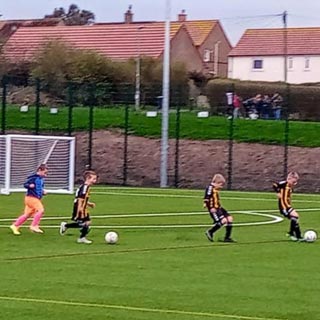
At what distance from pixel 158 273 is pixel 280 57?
84.2 metres

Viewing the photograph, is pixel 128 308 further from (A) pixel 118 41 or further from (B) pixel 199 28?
(B) pixel 199 28

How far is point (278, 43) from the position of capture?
334 feet

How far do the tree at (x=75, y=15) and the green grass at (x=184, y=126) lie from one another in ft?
234

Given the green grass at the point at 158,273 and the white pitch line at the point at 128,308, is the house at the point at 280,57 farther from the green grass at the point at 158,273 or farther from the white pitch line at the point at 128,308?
the white pitch line at the point at 128,308

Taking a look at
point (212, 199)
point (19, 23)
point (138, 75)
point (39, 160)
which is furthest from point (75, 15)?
point (212, 199)

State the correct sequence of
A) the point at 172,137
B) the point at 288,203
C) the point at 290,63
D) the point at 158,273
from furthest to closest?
the point at 290,63
the point at 172,137
the point at 288,203
the point at 158,273

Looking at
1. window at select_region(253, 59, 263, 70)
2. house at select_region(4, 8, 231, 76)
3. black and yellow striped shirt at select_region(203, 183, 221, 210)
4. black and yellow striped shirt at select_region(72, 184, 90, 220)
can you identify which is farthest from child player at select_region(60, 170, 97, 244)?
window at select_region(253, 59, 263, 70)

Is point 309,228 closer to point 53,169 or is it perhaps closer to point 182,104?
point 53,169

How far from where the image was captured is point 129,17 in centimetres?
10494

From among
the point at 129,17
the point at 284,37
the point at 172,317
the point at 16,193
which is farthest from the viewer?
the point at 129,17

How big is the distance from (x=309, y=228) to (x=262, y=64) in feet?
249

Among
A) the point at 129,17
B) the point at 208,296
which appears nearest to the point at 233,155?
the point at 208,296

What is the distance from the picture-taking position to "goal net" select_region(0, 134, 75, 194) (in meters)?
36.2

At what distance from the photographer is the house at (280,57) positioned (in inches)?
3917
